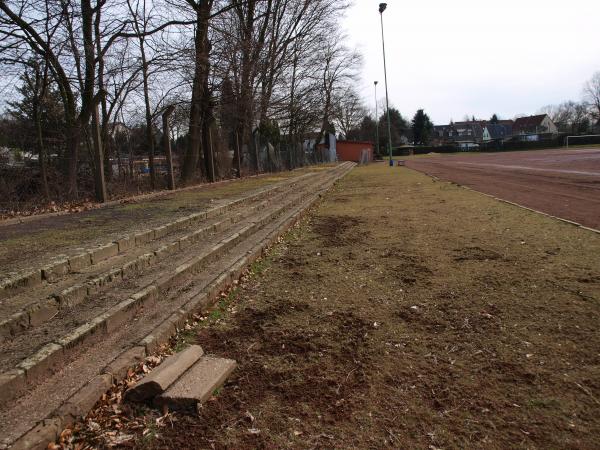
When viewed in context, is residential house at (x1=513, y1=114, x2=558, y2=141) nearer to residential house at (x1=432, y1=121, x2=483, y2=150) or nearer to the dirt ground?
residential house at (x1=432, y1=121, x2=483, y2=150)

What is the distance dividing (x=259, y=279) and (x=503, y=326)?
282 cm

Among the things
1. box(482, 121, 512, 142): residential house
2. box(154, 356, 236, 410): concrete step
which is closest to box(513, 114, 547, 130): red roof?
box(482, 121, 512, 142): residential house

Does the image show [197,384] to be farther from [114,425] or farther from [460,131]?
[460,131]

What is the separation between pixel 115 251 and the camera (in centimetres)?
531

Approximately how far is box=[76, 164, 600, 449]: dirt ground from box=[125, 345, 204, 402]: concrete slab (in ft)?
0.35

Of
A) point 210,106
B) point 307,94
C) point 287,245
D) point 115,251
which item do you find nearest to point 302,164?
point 307,94

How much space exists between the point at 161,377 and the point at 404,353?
1753mm

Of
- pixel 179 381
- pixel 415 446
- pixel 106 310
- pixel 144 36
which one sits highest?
pixel 144 36

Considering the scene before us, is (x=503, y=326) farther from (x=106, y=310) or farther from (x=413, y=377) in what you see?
(x=106, y=310)

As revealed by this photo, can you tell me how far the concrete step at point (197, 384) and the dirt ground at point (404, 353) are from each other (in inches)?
3.1

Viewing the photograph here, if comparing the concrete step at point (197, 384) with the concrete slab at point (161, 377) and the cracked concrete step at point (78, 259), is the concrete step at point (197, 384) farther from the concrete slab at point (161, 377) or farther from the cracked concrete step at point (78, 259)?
the cracked concrete step at point (78, 259)

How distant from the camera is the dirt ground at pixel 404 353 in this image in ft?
8.16

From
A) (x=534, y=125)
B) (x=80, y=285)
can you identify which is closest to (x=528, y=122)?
(x=534, y=125)

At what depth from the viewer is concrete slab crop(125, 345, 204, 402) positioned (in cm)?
276
